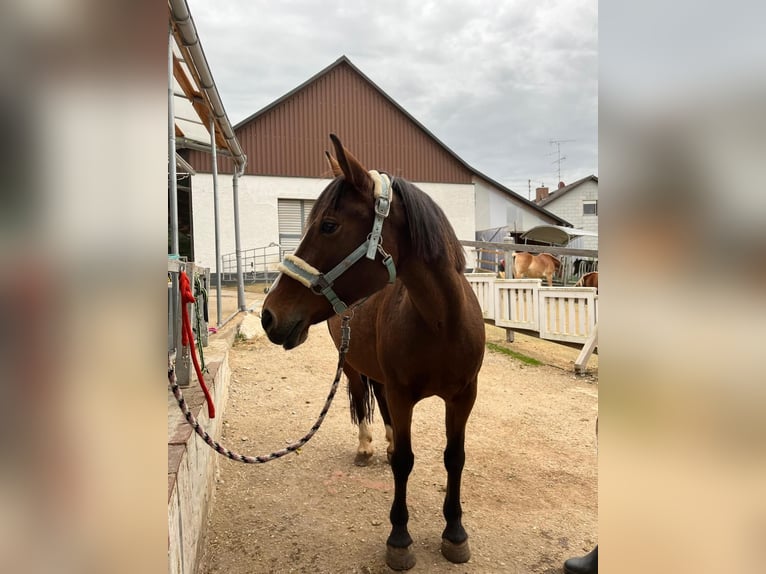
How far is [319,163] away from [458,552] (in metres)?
15.9

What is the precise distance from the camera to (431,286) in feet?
Answer: 6.35

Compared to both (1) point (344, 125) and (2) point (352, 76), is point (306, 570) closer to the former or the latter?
(1) point (344, 125)

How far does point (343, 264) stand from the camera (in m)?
1.72

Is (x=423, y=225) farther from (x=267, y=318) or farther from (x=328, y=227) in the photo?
(x=267, y=318)

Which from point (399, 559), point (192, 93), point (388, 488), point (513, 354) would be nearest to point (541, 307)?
point (513, 354)

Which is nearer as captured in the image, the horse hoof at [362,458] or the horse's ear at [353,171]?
the horse's ear at [353,171]

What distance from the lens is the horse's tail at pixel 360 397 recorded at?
3.30 metres

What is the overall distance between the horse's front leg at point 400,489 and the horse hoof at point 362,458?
3.25ft

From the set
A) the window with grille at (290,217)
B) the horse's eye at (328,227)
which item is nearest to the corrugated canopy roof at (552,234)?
the window with grille at (290,217)

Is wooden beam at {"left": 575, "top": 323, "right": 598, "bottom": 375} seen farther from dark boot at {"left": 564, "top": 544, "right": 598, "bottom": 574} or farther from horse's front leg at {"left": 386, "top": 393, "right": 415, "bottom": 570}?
horse's front leg at {"left": 386, "top": 393, "right": 415, "bottom": 570}

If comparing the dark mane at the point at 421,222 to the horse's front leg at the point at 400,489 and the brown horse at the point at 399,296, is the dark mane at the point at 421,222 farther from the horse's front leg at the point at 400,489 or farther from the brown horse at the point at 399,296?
the horse's front leg at the point at 400,489

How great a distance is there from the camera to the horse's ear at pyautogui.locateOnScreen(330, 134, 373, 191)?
1682 mm

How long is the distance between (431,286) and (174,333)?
1748 millimetres
